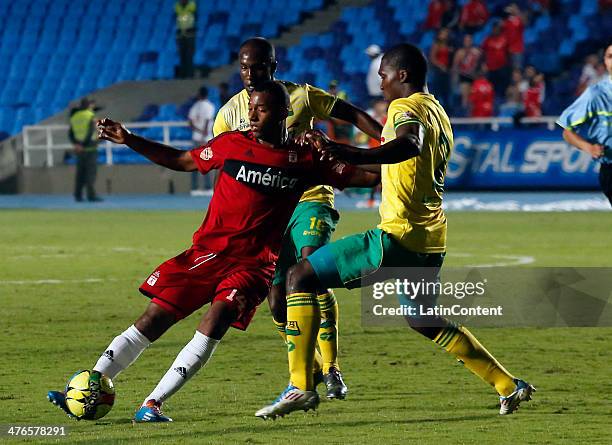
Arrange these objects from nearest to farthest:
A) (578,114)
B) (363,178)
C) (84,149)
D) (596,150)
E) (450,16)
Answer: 1. (363,178)
2. (596,150)
3. (578,114)
4. (84,149)
5. (450,16)

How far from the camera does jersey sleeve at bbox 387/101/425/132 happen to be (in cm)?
606

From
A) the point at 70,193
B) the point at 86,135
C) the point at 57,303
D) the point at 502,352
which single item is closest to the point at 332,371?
the point at 502,352

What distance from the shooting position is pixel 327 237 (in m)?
7.29

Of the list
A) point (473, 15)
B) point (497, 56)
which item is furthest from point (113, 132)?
point (473, 15)

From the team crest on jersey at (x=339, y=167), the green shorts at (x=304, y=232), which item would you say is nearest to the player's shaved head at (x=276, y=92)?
the team crest on jersey at (x=339, y=167)

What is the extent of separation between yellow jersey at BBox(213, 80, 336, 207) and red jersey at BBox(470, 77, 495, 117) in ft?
56.1

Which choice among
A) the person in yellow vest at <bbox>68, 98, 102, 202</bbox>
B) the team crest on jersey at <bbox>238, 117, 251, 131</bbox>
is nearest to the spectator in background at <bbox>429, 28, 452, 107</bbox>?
the person in yellow vest at <bbox>68, 98, 102, 202</bbox>

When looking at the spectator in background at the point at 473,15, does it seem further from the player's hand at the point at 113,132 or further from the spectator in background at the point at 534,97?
the player's hand at the point at 113,132

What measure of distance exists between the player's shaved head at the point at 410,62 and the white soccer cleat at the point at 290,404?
5.06 ft

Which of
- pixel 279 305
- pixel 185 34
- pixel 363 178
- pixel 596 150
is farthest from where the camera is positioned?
pixel 185 34

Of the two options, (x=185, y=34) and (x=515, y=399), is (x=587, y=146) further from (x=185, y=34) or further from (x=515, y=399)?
(x=185, y=34)

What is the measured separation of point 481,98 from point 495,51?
4.01 ft

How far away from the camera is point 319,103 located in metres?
7.60

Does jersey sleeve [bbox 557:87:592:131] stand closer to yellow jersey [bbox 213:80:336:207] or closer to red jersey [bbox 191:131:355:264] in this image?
yellow jersey [bbox 213:80:336:207]
